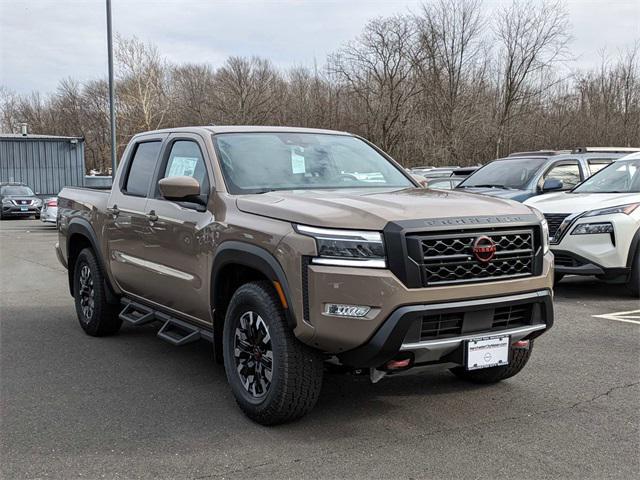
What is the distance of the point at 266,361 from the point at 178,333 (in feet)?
4.52

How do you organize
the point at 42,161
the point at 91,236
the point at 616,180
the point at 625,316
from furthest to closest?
the point at 42,161, the point at 616,180, the point at 625,316, the point at 91,236

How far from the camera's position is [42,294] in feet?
30.0

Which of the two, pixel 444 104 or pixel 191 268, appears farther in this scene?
pixel 444 104

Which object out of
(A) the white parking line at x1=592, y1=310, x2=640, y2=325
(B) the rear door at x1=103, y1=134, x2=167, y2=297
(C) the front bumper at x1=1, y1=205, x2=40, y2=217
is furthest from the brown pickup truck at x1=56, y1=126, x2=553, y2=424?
(C) the front bumper at x1=1, y1=205, x2=40, y2=217

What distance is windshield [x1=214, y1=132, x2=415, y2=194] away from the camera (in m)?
4.75

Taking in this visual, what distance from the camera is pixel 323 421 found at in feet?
13.8

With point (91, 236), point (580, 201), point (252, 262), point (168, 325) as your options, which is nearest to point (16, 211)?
point (91, 236)

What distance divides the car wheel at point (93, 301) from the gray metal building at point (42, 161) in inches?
1249

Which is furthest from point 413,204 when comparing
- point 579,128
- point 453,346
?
point 579,128

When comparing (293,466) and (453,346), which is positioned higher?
(453,346)

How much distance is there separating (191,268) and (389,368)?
1.74m

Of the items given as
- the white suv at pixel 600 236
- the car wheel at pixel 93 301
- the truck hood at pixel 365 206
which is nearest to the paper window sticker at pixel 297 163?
the truck hood at pixel 365 206

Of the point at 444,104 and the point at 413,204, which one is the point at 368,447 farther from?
the point at 444,104

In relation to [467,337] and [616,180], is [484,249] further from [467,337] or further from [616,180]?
[616,180]
